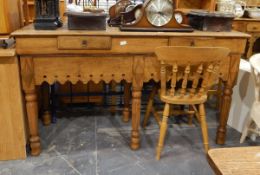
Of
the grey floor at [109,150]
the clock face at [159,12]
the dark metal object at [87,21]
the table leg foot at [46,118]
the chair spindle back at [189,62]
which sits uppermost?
the clock face at [159,12]

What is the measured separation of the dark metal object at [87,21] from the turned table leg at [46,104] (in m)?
0.80

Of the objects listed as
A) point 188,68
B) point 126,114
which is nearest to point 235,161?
point 188,68

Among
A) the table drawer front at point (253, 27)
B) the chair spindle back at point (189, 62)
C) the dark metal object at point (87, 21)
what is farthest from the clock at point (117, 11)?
Result: the table drawer front at point (253, 27)

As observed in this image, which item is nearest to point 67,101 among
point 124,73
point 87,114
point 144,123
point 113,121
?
point 87,114

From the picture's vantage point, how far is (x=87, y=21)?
172 centimetres

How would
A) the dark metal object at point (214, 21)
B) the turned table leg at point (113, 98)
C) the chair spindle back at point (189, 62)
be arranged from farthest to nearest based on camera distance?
the turned table leg at point (113, 98), the dark metal object at point (214, 21), the chair spindle back at point (189, 62)

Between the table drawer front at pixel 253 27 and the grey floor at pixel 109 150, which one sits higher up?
the table drawer front at pixel 253 27

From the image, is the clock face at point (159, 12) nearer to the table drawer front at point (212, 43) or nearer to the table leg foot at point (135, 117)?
the table drawer front at point (212, 43)

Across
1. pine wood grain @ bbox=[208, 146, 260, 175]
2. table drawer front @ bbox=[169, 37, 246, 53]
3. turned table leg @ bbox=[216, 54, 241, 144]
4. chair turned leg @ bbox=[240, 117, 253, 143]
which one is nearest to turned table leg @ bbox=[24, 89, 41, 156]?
table drawer front @ bbox=[169, 37, 246, 53]

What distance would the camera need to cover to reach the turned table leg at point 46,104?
7.62 ft

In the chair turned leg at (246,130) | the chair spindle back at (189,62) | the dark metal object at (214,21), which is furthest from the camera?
the chair turned leg at (246,130)

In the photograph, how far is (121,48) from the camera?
1.73 meters

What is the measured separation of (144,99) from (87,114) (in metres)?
0.67

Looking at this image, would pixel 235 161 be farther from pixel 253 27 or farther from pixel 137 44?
pixel 253 27
